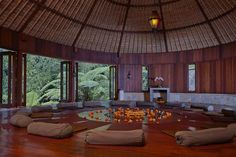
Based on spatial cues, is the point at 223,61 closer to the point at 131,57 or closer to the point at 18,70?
the point at 131,57

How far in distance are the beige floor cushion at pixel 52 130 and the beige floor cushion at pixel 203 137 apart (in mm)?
1792

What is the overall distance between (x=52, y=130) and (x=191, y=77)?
8359 millimetres

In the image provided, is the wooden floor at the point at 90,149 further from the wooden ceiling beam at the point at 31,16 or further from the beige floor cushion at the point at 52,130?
the wooden ceiling beam at the point at 31,16

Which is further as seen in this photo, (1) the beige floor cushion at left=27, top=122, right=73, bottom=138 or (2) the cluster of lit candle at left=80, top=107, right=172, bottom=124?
(2) the cluster of lit candle at left=80, top=107, right=172, bottom=124

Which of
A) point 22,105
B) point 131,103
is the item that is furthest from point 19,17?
point 131,103

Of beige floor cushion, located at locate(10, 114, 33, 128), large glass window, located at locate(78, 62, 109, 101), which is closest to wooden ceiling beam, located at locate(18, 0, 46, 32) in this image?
beige floor cushion, located at locate(10, 114, 33, 128)

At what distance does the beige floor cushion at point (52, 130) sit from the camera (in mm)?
4021

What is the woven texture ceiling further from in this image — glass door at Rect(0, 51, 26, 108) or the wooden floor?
the wooden floor

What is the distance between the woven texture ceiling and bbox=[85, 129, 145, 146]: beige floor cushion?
17.9 ft

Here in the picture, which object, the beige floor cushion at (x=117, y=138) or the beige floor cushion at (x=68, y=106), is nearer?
the beige floor cushion at (x=117, y=138)

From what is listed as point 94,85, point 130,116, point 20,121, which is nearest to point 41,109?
point 20,121

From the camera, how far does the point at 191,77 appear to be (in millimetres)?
11133

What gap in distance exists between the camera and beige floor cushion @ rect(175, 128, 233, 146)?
3516 mm

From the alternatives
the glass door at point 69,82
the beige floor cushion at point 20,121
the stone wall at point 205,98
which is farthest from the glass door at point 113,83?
the beige floor cushion at point 20,121
